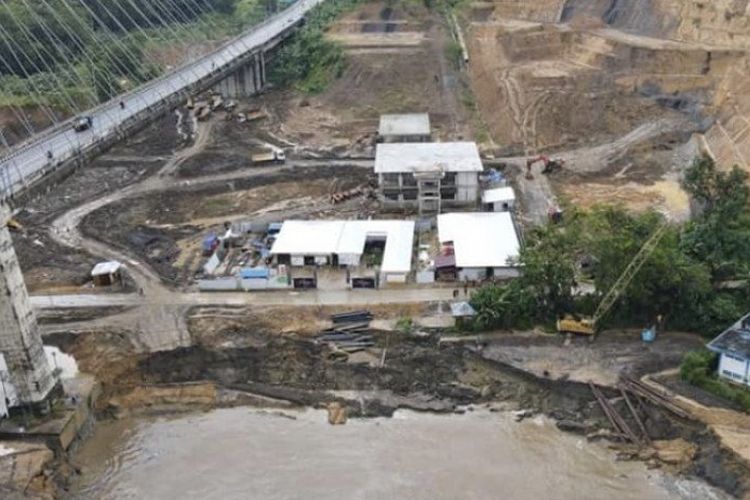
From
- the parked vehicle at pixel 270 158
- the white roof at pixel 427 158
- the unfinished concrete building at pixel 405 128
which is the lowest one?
the parked vehicle at pixel 270 158

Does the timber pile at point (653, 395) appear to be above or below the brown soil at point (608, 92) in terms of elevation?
below

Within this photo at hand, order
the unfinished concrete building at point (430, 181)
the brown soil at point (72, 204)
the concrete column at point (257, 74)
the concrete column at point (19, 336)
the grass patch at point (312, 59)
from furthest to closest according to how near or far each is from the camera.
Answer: the concrete column at point (257, 74)
the grass patch at point (312, 59)
the unfinished concrete building at point (430, 181)
the brown soil at point (72, 204)
the concrete column at point (19, 336)

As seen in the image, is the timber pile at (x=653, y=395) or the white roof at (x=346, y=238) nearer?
the timber pile at (x=653, y=395)

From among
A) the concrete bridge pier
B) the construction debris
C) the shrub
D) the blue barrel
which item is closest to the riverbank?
the blue barrel

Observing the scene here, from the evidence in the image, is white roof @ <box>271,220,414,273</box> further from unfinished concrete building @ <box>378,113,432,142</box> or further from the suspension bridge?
unfinished concrete building @ <box>378,113,432,142</box>

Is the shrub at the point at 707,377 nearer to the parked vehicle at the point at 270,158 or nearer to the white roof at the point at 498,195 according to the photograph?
the white roof at the point at 498,195

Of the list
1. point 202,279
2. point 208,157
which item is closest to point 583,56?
point 208,157

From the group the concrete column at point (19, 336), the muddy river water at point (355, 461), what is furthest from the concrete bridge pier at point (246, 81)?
the muddy river water at point (355, 461)

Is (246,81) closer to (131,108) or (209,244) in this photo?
(131,108)
